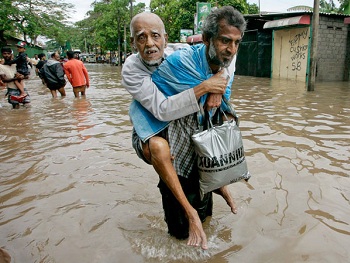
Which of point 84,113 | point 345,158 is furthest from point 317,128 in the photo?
point 84,113

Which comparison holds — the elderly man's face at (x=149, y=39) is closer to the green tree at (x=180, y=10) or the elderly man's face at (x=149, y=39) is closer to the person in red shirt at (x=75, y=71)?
the person in red shirt at (x=75, y=71)

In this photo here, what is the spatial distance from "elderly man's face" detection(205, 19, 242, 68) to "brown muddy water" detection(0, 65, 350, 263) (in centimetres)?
127

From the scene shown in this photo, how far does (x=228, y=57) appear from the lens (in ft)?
6.06

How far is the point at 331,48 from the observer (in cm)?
1327

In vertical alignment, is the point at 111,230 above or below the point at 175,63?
below

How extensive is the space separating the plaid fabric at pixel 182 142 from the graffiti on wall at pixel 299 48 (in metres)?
12.7

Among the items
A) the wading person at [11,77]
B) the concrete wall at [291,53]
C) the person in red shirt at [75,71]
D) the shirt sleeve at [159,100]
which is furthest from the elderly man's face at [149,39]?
the concrete wall at [291,53]

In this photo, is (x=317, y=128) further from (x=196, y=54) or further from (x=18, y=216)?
(x=18, y=216)

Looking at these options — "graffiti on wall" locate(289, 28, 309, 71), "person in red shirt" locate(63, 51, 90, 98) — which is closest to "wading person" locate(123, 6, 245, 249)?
"person in red shirt" locate(63, 51, 90, 98)

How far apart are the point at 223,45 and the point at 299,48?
43.2 feet

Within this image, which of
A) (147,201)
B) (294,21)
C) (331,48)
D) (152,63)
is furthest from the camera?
(331,48)

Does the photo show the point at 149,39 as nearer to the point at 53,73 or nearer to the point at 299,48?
the point at 53,73

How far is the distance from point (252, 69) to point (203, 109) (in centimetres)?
1629

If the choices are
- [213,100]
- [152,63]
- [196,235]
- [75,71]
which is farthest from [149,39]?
[75,71]
